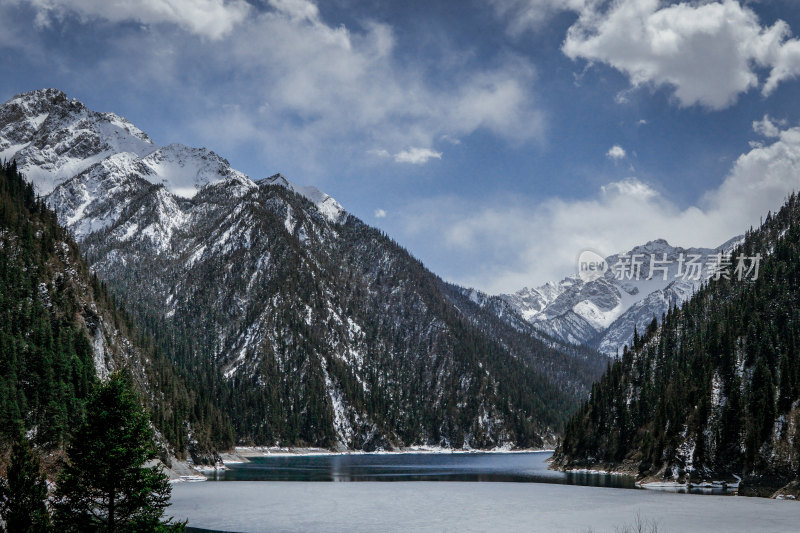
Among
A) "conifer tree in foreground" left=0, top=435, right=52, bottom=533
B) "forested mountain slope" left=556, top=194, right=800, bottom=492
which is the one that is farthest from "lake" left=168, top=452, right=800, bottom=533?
"conifer tree in foreground" left=0, top=435, right=52, bottom=533

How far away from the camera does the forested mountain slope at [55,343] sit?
290ft

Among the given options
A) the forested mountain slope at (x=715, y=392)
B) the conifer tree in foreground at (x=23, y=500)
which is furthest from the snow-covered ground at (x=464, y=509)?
the conifer tree in foreground at (x=23, y=500)

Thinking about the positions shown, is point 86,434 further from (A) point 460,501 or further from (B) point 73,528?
(A) point 460,501

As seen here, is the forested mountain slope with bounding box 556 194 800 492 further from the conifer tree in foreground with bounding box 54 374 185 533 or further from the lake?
the conifer tree in foreground with bounding box 54 374 185 533

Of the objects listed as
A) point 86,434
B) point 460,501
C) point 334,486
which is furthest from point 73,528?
point 334,486

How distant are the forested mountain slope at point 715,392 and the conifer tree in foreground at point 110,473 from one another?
295 feet

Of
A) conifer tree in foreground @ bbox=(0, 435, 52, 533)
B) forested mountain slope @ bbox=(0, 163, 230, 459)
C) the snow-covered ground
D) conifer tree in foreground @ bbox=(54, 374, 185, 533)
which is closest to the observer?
conifer tree in foreground @ bbox=(54, 374, 185, 533)

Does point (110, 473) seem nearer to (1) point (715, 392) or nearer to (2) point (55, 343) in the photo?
(2) point (55, 343)

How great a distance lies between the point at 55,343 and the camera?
10712 centimetres

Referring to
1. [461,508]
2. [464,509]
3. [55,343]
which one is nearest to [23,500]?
[464,509]

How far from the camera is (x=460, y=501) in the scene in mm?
82250

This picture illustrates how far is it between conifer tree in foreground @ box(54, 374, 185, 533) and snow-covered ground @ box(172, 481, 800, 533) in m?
25.8

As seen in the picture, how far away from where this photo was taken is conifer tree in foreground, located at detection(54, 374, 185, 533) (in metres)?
32.6

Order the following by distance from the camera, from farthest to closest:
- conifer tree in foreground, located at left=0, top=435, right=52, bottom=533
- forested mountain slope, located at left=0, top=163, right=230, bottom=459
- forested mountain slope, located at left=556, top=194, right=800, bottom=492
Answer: forested mountain slope, located at left=556, top=194, right=800, bottom=492, forested mountain slope, located at left=0, top=163, right=230, bottom=459, conifer tree in foreground, located at left=0, top=435, right=52, bottom=533
